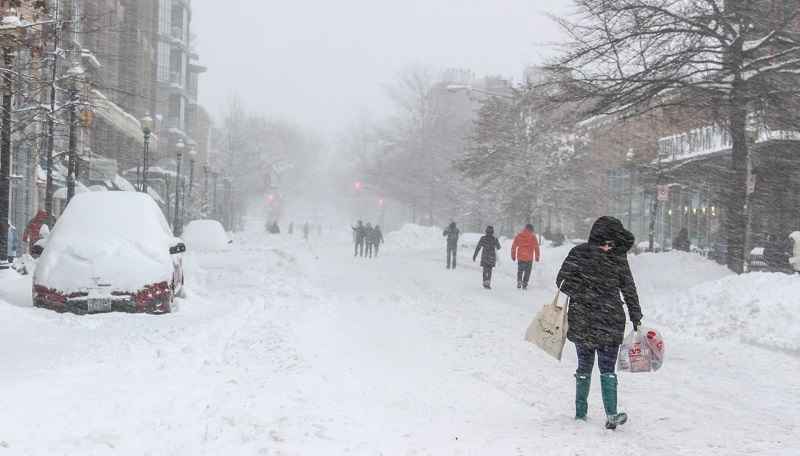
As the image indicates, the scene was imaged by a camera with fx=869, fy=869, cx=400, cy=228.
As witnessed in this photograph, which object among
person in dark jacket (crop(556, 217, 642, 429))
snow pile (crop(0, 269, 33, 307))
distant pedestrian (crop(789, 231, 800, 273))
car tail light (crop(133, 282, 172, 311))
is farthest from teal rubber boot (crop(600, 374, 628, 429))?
distant pedestrian (crop(789, 231, 800, 273))

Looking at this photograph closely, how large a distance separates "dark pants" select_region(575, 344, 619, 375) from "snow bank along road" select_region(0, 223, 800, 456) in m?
0.47

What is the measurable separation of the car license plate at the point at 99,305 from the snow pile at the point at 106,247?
23 centimetres

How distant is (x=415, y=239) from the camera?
175ft

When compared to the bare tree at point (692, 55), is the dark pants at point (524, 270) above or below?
below

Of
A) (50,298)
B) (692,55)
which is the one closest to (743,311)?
(692,55)

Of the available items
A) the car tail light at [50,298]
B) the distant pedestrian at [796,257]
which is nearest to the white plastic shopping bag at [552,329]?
the car tail light at [50,298]

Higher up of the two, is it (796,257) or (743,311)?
(796,257)

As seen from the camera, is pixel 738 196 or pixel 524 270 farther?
pixel 524 270

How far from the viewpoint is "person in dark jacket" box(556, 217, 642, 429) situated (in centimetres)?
682

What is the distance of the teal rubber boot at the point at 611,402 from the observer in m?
6.77

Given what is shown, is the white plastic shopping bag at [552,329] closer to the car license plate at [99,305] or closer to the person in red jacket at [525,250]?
the car license plate at [99,305]

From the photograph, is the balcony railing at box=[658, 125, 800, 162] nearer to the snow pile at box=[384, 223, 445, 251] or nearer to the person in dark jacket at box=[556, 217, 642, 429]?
the snow pile at box=[384, 223, 445, 251]

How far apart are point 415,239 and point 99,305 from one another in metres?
41.5

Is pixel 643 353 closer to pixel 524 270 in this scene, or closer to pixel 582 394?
pixel 582 394
